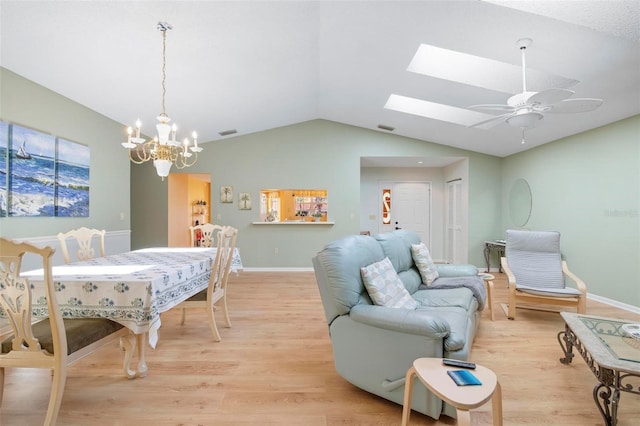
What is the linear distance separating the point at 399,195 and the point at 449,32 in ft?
16.6

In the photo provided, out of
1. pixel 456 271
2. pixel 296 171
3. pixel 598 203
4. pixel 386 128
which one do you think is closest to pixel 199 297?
pixel 456 271

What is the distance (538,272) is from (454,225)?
3400 mm

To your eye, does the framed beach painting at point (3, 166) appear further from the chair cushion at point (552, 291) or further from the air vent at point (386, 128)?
the chair cushion at point (552, 291)

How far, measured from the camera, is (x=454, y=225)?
7.05m

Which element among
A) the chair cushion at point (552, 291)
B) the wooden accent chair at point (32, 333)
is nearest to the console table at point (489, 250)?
the chair cushion at point (552, 291)

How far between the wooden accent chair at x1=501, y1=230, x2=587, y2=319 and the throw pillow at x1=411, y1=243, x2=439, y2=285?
0.94 m

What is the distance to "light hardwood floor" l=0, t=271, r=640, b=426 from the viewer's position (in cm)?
176

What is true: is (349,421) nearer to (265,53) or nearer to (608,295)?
(265,53)

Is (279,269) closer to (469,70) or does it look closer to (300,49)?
(300,49)

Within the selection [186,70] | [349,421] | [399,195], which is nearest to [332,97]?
[186,70]

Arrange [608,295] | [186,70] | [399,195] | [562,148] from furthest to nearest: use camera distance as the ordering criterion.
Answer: [399,195], [562,148], [608,295], [186,70]

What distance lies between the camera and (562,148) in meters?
4.70

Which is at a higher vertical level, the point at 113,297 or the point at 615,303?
the point at 113,297

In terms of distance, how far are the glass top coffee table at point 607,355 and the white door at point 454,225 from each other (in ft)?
14.1
